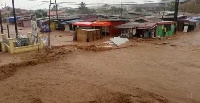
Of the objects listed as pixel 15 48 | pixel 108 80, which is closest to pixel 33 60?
pixel 15 48

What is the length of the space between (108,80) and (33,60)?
736 centimetres

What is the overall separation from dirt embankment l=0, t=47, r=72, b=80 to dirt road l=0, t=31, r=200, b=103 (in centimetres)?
40

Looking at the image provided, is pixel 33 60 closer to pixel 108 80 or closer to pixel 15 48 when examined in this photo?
pixel 15 48

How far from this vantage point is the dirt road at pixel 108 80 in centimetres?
977

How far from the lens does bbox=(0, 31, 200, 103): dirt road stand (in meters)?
9.77

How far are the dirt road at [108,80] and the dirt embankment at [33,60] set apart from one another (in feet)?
1.32

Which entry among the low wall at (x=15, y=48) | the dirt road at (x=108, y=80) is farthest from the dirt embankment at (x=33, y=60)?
the low wall at (x=15, y=48)

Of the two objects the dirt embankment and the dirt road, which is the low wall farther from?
the dirt road

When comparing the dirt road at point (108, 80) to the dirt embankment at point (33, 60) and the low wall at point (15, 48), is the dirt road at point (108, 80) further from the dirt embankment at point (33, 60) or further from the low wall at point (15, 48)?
the low wall at point (15, 48)

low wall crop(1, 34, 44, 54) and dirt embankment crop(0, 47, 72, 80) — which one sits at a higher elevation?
low wall crop(1, 34, 44, 54)

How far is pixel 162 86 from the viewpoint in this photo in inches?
434

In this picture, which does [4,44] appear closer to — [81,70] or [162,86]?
[81,70]

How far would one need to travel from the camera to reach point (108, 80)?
12047 millimetres

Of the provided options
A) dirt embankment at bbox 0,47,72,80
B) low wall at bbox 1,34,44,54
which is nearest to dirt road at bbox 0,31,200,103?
dirt embankment at bbox 0,47,72,80
